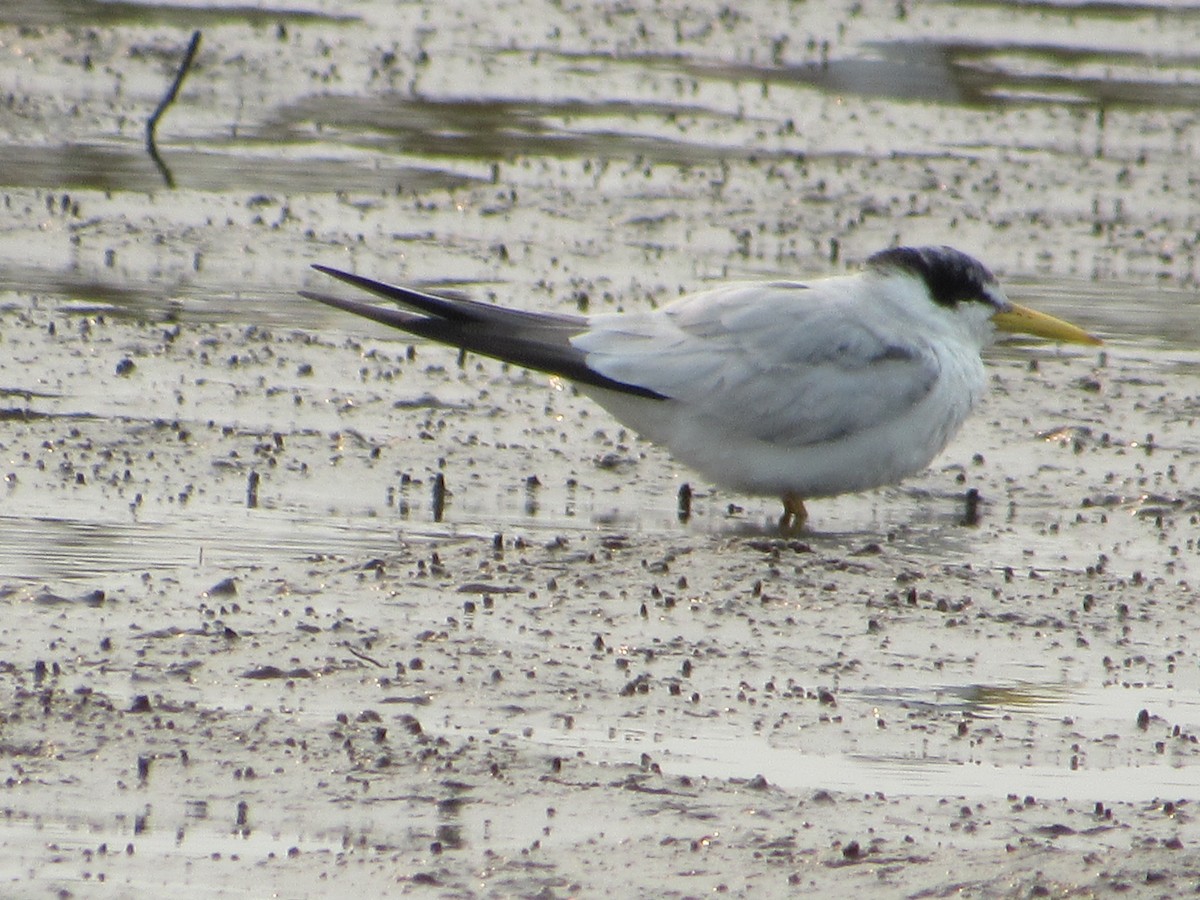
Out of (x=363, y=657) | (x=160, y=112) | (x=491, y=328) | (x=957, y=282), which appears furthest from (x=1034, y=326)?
(x=160, y=112)

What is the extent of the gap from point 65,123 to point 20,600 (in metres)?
6.51

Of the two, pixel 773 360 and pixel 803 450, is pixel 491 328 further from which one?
pixel 803 450

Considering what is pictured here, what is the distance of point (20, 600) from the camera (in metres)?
5.04

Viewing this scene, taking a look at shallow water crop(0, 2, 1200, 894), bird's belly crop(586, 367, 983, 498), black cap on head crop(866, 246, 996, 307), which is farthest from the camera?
black cap on head crop(866, 246, 996, 307)

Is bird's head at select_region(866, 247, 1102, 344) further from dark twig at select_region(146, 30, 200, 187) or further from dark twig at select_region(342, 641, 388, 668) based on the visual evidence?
dark twig at select_region(146, 30, 200, 187)

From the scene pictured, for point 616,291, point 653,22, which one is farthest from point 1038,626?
point 653,22

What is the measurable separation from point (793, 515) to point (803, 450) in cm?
22

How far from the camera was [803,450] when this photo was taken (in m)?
6.14

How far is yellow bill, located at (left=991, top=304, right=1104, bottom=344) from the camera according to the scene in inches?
268

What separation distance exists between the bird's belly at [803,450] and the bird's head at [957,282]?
47cm

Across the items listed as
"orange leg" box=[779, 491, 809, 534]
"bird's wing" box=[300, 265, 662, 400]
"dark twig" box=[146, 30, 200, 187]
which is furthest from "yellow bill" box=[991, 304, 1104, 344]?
"dark twig" box=[146, 30, 200, 187]

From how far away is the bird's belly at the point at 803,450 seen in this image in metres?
6.11

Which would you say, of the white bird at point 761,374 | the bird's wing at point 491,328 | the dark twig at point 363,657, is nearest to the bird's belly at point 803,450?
the white bird at point 761,374

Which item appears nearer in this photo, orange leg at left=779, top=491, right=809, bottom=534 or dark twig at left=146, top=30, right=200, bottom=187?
orange leg at left=779, top=491, right=809, bottom=534
